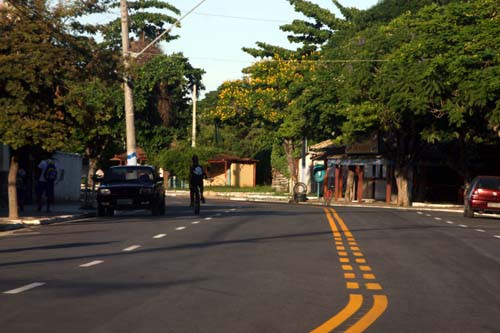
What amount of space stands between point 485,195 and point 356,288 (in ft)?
78.7

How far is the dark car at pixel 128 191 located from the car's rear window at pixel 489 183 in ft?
37.4

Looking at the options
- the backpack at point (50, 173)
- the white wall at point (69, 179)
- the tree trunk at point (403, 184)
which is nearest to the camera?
the backpack at point (50, 173)

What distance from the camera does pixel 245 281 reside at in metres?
13.3

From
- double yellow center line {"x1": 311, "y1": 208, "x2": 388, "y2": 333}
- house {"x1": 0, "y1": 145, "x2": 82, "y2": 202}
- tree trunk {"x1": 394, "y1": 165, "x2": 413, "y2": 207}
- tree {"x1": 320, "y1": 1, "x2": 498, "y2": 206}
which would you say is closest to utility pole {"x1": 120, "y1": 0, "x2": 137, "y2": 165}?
house {"x1": 0, "y1": 145, "x2": 82, "y2": 202}

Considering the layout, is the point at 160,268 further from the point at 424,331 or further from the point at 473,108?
the point at 473,108

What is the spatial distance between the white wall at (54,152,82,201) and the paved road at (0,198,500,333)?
2316 centimetres

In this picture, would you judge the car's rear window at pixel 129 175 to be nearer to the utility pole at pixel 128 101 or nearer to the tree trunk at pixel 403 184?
the utility pole at pixel 128 101

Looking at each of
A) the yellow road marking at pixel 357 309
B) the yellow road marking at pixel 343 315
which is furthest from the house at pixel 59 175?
the yellow road marking at pixel 343 315

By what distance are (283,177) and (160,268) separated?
72.2m

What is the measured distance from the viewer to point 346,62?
189ft

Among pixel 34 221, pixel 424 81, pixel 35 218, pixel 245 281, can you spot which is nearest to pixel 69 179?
pixel 424 81

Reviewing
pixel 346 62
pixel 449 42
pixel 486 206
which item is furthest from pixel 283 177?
pixel 486 206

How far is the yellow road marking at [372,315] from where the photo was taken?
9.48 meters

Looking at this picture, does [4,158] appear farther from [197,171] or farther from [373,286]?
[373,286]
